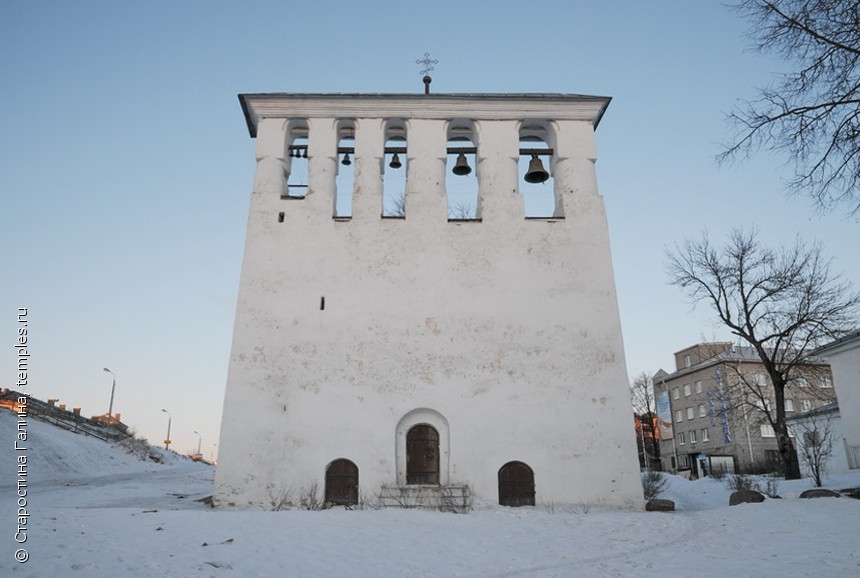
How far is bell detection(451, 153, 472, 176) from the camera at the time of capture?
14828mm

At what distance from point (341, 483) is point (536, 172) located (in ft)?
27.4

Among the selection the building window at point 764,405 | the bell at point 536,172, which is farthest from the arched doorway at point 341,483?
the building window at point 764,405

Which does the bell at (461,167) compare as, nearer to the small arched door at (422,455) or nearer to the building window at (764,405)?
the small arched door at (422,455)

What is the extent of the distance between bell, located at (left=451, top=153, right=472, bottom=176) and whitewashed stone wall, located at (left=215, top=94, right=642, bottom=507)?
0.34 m

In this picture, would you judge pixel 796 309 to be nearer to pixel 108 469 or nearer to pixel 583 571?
pixel 583 571

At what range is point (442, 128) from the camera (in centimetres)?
1520

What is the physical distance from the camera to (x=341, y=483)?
1248cm

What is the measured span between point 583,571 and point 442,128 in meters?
11.2

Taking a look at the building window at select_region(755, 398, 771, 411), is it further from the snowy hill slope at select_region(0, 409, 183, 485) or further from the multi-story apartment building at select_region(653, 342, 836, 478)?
the snowy hill slope at select_region(0, 409, 183, 485)

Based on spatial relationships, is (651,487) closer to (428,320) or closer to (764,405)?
(428,320)

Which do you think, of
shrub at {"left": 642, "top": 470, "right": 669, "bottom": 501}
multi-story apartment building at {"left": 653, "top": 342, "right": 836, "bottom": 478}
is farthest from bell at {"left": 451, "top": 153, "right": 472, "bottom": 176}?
multi-story apartment building at {"left": 653, "top": 342, "right": 836, "bottom": 478}

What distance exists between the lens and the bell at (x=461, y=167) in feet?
48.6

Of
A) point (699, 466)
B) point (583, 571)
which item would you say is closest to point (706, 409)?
point (699, 466)

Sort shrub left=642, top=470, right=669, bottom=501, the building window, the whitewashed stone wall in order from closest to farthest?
the whitewashed stone wall
shrub left=642, top=470, right=669, bottom=501
the building window
